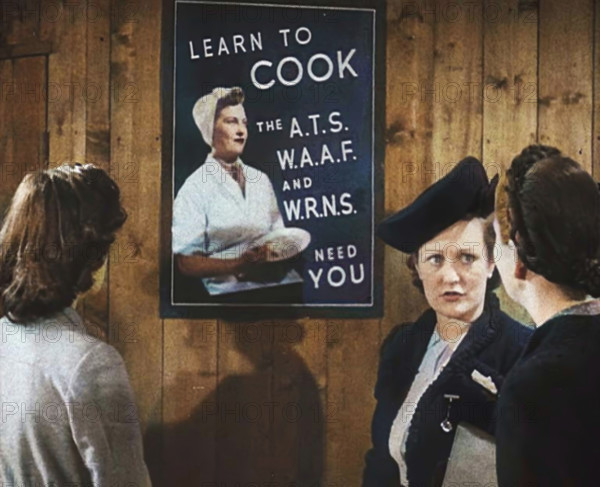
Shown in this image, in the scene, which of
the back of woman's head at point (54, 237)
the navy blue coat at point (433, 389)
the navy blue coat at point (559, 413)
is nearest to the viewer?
the navy blue coat at point (559, 413)

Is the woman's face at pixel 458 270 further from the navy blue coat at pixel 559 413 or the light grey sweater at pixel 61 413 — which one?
the light grey sweater at pixel 61 413

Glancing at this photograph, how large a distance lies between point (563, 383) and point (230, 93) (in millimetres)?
1354

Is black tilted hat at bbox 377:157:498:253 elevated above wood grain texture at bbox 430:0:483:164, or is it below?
below

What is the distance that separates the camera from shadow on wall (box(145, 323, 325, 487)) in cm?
241

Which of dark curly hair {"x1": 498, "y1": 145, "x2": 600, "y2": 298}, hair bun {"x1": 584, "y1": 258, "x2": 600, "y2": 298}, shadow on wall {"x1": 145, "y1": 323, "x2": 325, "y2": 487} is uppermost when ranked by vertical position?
dark curly hair {"x1": 498, "y1": 145, "x2": 600, "y2": 298}

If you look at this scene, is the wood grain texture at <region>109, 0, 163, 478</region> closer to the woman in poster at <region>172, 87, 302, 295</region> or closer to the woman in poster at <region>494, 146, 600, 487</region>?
the woman in poster at <region>172, 87, 302, 295</region>

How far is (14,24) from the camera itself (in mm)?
2436

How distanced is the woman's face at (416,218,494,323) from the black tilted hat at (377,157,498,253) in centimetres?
3

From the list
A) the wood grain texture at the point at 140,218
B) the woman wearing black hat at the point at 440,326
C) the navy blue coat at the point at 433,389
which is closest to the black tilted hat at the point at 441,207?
the woman wearing black hat at the point at 440,326

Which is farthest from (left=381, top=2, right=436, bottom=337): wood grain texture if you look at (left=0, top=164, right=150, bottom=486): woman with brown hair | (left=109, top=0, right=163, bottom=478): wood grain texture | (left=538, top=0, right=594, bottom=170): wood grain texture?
(left=0, top=164, right=150, bottom=486): woman with brown hair

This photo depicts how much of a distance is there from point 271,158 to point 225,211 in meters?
0.23

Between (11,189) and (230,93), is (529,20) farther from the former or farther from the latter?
(11,189)

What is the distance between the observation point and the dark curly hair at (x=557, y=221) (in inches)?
87.9

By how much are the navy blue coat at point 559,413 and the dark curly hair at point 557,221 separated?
9.8 inches
